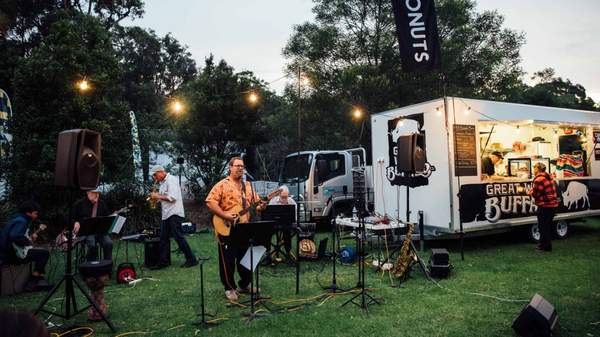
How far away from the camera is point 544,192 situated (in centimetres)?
739

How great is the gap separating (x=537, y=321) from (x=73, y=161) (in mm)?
4737

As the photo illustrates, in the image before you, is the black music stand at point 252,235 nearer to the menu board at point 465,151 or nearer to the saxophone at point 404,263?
the saxophone at point 404,263

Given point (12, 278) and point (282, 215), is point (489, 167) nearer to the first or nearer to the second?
point (282, 215)

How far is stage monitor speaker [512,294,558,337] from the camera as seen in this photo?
136 inches

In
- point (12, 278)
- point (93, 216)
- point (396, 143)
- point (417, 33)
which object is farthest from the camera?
point (396, 143)

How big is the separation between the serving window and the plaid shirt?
3.48ft

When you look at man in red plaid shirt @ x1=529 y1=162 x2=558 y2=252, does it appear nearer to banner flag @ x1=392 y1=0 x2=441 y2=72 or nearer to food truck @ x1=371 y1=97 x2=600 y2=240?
food truck @ x1=371 y1=97 x2=600 y2=240

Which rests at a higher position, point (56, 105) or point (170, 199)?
point (56, 105)

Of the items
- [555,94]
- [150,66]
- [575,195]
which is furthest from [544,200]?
[150,66]

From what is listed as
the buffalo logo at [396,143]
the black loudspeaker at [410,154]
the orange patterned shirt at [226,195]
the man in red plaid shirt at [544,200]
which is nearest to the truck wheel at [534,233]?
the man in red plaid shirt at [544,200]

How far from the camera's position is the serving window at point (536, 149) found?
8922 mm

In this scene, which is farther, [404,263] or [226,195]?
[404,263]

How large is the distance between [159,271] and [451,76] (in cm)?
1664

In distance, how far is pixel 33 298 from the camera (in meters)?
5.29
